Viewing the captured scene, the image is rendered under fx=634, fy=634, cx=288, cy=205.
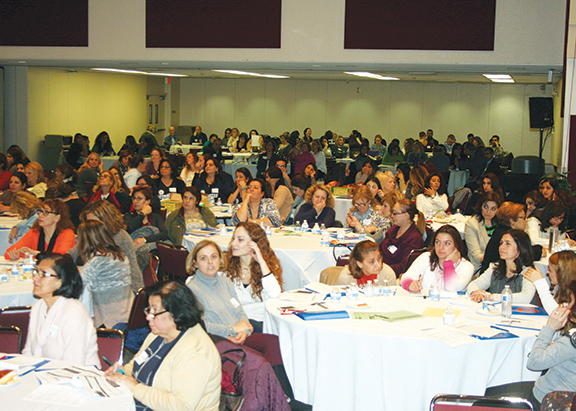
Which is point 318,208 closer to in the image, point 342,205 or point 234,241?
point 342,205

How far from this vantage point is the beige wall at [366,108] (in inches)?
858

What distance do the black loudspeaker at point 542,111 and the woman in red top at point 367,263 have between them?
8.57 m

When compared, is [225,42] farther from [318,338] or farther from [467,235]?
[318,338]

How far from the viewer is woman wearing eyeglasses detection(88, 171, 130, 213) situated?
8367 mm

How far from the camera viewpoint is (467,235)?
6.97m

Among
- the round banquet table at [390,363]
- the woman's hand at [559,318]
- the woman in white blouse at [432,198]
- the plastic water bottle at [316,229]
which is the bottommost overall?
the round banquet table at [390,363]

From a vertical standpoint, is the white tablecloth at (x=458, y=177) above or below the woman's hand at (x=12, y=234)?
above

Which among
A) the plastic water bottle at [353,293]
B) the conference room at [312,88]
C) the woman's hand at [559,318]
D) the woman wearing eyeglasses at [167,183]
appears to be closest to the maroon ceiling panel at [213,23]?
the conference room at [312,88]

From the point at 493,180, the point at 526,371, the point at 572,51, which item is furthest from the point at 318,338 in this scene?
the point at 572,51

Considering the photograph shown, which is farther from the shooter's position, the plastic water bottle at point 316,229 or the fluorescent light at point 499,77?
the fluorescent light at point 499,77

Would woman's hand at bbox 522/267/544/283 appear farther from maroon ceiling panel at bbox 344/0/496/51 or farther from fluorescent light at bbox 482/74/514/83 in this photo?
fluorescent light at bbox 482/74/514/83

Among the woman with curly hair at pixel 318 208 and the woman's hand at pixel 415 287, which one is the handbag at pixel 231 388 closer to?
the woman's hand at pixel 415 287

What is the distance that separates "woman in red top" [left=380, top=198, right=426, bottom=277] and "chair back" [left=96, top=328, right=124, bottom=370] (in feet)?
11.3

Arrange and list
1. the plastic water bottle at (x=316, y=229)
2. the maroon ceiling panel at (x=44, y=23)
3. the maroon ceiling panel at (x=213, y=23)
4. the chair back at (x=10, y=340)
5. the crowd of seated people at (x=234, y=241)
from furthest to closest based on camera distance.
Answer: the maroon ceiling panel at (x=44, y=23) < the maroon ceiling panel at (x=213, y=23) < the plastic water bottle at (x=316, y=229) < the crowd of seated people at (x=234, y=241) < the chair back at (x=10, y=340)
